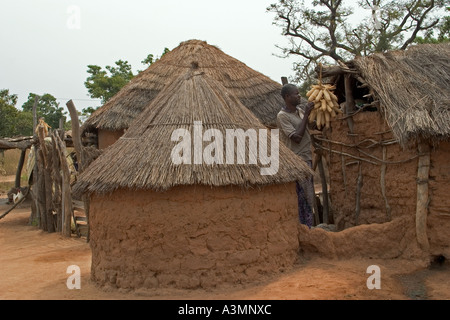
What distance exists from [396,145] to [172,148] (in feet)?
9.74

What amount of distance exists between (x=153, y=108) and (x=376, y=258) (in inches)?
137

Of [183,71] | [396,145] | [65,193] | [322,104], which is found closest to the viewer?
[396,145]

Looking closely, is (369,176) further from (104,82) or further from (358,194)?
(104,82)

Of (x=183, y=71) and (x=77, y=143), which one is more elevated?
(x=183, y=71)

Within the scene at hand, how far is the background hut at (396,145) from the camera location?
6000 mm

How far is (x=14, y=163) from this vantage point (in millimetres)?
25031

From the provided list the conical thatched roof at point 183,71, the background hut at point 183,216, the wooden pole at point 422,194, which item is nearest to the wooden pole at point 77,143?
the conical thatched roof at point 183,71

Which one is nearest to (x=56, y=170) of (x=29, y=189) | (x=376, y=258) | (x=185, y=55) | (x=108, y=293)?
(x=29, y=189)

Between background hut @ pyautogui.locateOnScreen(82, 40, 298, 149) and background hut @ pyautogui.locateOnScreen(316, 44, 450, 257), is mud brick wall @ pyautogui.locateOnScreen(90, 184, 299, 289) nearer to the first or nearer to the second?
background hut @ pyautogui.locateOnScreen(316, 44, 450, 257)

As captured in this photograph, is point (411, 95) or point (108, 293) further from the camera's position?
point (411, 95)

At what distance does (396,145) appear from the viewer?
21.0 ft

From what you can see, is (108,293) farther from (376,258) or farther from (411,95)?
(411,95)

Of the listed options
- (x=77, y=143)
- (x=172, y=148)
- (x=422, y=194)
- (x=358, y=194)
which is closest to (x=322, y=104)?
(x=358, y=194)

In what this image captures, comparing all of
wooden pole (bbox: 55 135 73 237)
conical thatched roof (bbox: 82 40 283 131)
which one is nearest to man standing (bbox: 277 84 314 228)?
conical thatched roof (bbox: 82 40 283 131)
